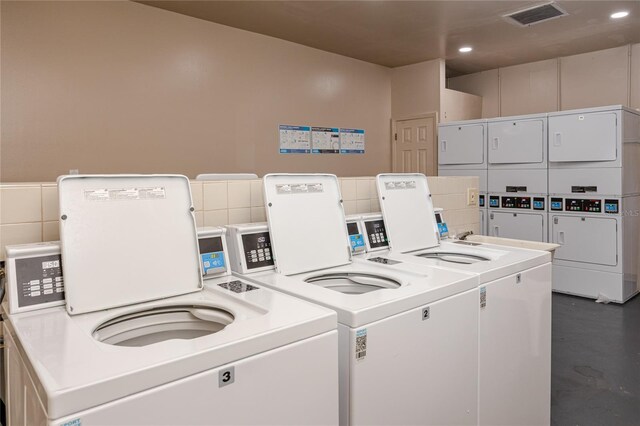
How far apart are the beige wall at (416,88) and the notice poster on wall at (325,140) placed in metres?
1.21

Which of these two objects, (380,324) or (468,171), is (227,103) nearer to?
(468,171)

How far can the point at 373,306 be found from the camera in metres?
1.37

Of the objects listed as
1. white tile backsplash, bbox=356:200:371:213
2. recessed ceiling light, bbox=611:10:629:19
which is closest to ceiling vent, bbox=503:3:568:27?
recessed ceiling light, bbox=611:10:629:19

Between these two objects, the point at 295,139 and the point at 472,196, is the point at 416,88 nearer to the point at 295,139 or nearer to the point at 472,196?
the point at 295,139

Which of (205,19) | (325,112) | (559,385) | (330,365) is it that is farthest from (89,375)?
(325,112)

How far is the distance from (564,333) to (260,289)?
3187 millimetres

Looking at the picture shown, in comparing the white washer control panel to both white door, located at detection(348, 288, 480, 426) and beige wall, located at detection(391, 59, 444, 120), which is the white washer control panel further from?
beige wall, located at detection(391, 59, 444, 120)

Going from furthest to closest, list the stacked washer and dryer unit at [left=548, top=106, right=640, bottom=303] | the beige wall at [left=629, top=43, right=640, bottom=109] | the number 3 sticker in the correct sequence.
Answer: the beige wall at [left=629, top=43, right=640, bottom=109] → the stacked washer and dryer unit at [left=548, top=106, right=640, bottom=303] → the number 3 sticker

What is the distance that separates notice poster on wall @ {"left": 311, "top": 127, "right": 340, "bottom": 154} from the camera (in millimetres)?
5402

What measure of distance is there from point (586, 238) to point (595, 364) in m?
1.92

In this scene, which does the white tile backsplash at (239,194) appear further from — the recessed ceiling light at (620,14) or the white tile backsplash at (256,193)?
the recessed ceiling light at (620,14)

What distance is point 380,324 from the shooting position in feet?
4.56

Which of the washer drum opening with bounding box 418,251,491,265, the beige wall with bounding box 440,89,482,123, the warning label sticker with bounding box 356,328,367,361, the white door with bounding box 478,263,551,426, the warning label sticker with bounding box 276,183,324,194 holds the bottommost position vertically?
the white door with bounding box 478,263,551,426

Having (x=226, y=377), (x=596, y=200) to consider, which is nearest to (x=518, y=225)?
(x=596, y=200)
